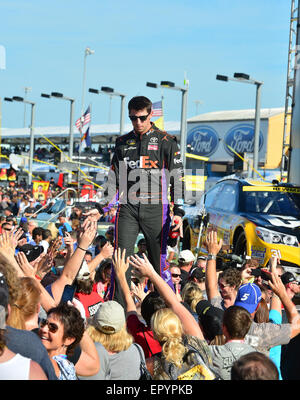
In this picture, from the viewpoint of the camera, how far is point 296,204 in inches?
433

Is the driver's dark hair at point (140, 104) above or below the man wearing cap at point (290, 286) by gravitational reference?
above

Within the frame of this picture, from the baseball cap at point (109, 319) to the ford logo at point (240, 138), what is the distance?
44.8 metres

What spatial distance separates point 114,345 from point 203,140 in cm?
4849

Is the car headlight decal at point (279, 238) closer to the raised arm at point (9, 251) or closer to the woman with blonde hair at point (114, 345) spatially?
the raised arm at point (9, 251)

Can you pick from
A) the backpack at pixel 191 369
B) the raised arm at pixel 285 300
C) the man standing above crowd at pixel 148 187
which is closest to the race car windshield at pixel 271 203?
the man standing above crowd at pixel 148 187

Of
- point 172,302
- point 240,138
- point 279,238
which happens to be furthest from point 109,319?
point 240,138

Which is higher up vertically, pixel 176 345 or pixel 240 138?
pixel 240 138

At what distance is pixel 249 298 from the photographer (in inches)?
201

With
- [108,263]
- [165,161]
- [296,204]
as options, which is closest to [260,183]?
[296,204]

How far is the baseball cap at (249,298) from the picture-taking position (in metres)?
5.09

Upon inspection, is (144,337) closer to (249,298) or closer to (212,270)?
(249,298)

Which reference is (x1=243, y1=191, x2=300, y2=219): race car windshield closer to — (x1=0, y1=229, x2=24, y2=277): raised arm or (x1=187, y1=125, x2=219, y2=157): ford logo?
(x1=0, y1=229, x2=24, y2=277): raised arm

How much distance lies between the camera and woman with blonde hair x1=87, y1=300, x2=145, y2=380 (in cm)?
393
